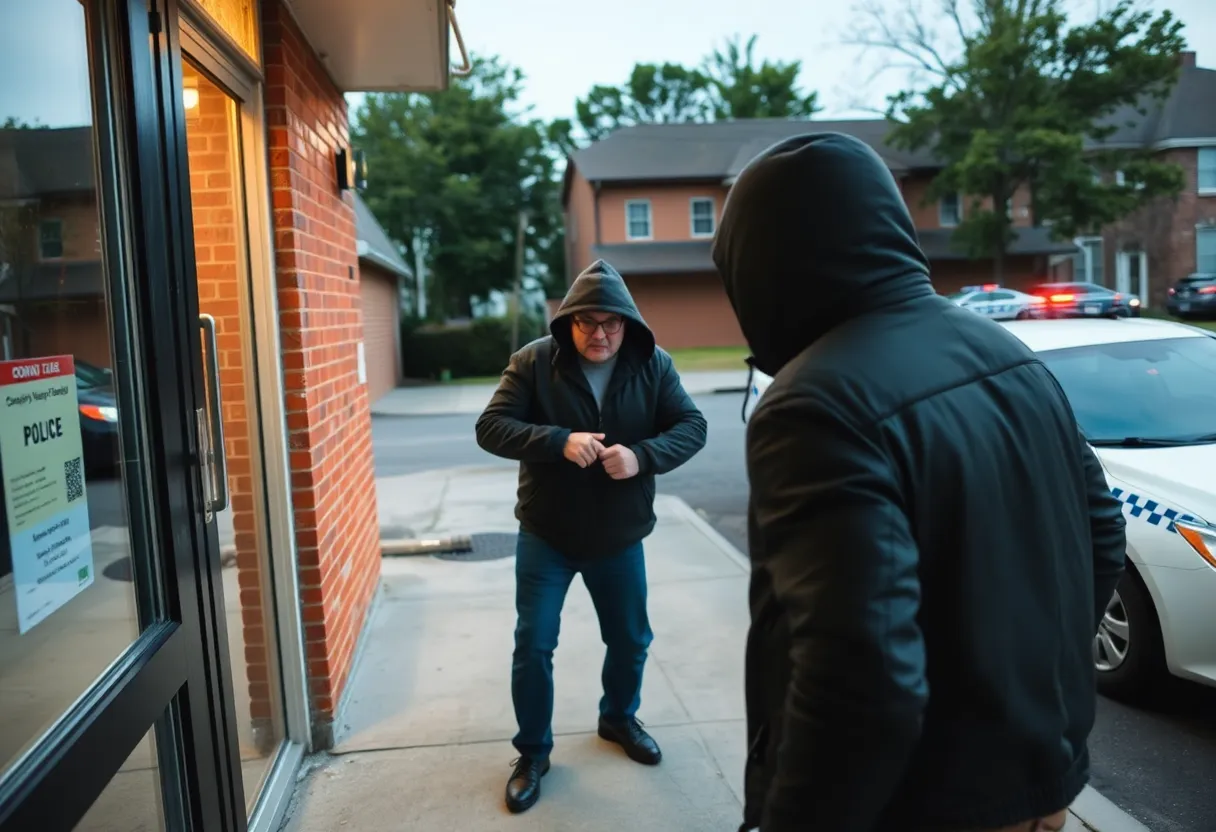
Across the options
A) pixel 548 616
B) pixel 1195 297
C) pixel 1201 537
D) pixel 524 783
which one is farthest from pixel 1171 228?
pixel 524 783

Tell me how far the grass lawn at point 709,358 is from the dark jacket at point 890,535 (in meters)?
20.1

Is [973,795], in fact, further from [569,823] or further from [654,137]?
[654,137]

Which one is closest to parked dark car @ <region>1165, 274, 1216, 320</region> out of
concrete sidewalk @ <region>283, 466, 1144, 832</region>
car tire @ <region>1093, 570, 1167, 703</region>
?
concrete sidewalk @ <region>283, 466, 1144, 832</region>

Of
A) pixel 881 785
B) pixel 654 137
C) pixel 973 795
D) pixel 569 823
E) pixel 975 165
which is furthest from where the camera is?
pixel 654 137

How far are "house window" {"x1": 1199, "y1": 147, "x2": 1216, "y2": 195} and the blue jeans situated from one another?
32.1 meters

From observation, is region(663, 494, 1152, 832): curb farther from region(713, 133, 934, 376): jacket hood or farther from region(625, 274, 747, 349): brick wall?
region(625, 274, 747, 349): brick wall

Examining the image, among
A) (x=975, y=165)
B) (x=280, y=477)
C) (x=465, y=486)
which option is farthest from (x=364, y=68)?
(x=975, y=165)

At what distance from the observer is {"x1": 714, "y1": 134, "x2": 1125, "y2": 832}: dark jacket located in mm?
1310

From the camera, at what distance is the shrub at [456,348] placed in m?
26.9

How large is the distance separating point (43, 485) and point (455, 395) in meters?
20.2

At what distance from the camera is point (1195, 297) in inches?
960

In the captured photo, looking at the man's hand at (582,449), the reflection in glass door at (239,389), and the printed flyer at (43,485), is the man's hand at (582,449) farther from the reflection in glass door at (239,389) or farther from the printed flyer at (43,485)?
the printed flyer at (43,485)

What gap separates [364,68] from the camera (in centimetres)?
464

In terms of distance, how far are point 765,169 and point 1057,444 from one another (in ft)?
2.11
